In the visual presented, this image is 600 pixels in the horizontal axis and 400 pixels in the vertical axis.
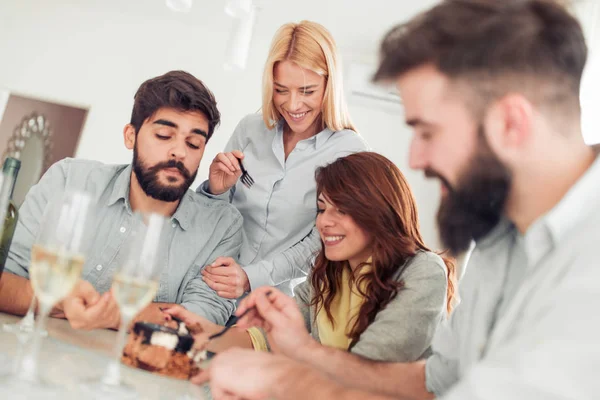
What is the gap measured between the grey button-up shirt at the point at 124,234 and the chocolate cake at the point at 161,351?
21.5 inches

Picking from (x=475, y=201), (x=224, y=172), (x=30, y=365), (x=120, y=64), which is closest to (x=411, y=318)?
(x=475, y=201)

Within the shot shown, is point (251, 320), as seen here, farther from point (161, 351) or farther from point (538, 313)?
point (538, 313)

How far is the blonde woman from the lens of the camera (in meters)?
1.88

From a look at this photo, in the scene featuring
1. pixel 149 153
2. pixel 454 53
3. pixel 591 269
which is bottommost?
pixel 149 153

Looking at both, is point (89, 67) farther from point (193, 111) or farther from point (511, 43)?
point (511, 43)

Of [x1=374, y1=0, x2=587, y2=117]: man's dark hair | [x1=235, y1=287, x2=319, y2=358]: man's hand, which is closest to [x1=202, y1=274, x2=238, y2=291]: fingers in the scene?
[x1=235, y1=287, x2=319, y2=358]: man's hand

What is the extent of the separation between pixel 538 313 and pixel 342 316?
85 centimetres

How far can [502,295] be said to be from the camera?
990mm

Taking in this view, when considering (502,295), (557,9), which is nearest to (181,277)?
(502,295)

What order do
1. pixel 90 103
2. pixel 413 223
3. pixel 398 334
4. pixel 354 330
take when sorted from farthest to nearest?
pixel 90 103
pixel 413 223
pixel 354 330
pixel 398 334

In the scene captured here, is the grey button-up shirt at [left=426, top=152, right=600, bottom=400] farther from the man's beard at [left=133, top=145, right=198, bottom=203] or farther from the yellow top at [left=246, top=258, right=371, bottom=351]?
the man's beard at [left=133, top=145, right=198, bottom=203]

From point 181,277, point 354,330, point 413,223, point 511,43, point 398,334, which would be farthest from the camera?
point 181,277

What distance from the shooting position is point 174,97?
1.68 metres

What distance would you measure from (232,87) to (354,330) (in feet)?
13.5
